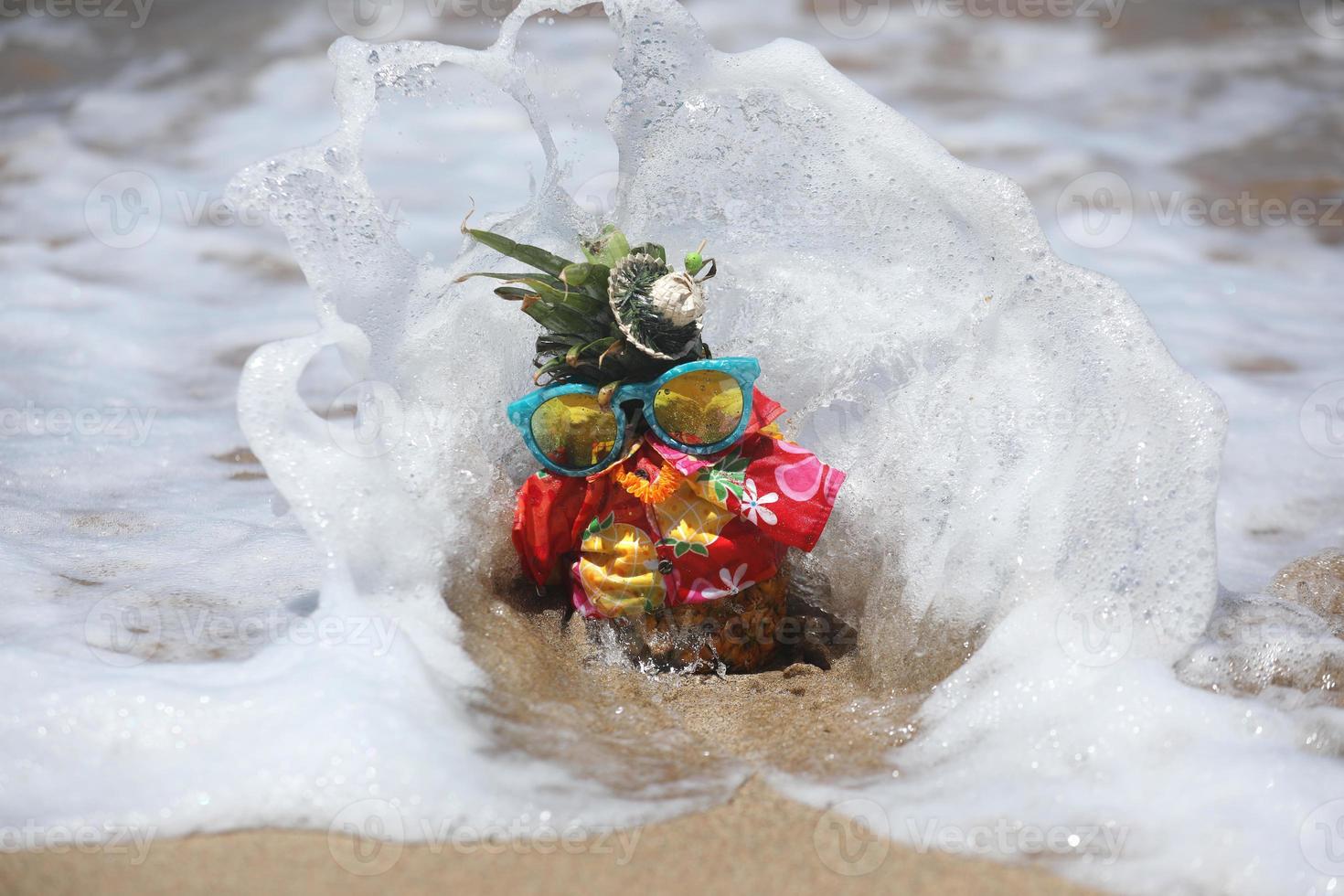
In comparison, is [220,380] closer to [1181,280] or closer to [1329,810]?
[1329,810]

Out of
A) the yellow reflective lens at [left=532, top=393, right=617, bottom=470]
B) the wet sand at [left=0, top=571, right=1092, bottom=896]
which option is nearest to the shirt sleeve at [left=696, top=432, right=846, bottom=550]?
the yellow reflective lens at [left=532, top=393, right=617, bottom=470]

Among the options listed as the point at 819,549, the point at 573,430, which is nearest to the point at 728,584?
the point at 819,549

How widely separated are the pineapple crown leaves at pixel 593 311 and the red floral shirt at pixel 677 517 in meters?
0.18

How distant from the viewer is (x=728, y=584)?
8.05 ft

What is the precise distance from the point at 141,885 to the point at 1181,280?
5227 mm

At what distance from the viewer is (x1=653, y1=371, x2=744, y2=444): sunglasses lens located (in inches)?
93.4

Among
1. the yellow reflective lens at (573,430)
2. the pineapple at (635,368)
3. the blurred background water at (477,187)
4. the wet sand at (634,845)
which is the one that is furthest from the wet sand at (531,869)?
the blurred background water at (477,187)

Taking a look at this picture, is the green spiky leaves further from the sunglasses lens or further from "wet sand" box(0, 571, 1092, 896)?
"wet sand" box(0, 571, 1092, 896)

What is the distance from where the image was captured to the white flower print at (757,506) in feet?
7.89

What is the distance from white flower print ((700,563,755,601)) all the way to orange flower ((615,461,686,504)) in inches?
8.4

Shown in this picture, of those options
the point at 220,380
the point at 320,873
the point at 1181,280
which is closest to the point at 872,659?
the point at 320,873

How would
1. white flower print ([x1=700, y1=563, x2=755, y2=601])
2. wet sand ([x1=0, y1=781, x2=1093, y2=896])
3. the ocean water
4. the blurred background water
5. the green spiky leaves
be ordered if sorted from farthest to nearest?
the blurred background water
white flower print ([x1=700, y1=563, x2=755, y2=601])
the green spiky leaves
the ocean water
wet sand ([x1=0, y1=781, x2=1093, y2=896])

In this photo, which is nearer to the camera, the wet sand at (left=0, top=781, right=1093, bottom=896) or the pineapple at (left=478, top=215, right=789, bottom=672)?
the wet sand at (left=0, top=781, right=1093, bottom=896)

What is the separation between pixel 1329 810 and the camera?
1.99 meters
